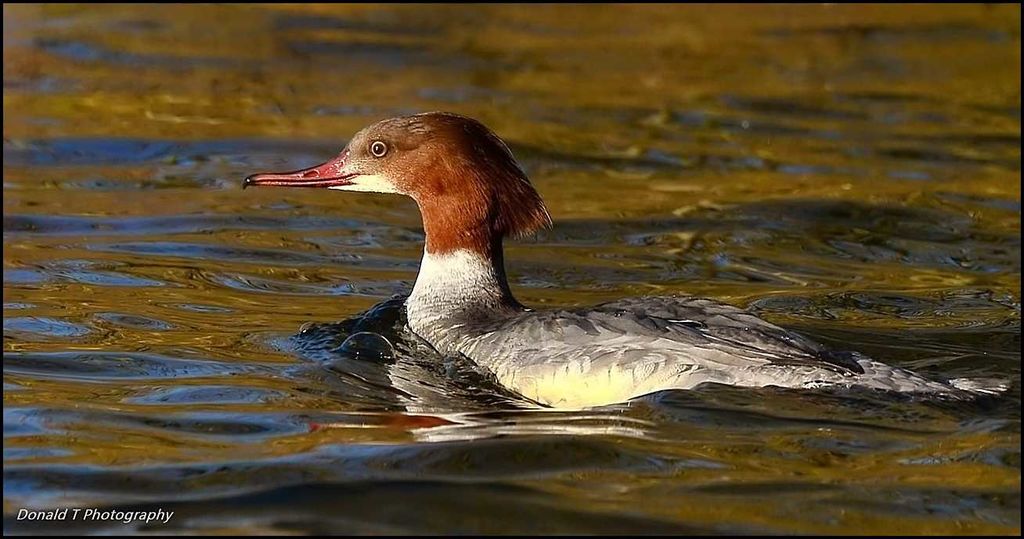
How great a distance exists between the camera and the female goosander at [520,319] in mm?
6395

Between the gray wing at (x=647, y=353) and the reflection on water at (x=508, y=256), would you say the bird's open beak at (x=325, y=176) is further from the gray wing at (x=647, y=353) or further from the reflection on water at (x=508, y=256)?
the gray wing at (x=647, y=353)

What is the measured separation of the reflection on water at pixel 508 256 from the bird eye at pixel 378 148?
31.0 inches

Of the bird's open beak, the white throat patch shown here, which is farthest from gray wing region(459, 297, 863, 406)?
the bird's open beak

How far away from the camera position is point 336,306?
8.55 meters

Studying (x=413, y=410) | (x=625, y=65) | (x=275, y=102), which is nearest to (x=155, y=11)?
(x=275, y=102)

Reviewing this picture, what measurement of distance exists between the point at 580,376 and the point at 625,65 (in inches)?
354

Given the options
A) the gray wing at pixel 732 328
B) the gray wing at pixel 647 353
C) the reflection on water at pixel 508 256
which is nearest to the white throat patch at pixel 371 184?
the reflection on water at pixel 508 256

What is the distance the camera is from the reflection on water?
552 centimetres

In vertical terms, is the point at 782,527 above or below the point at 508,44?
below

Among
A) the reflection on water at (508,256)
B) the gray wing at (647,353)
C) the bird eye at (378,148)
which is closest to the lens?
the reflection on water at (508,256)

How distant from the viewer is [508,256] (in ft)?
32.2

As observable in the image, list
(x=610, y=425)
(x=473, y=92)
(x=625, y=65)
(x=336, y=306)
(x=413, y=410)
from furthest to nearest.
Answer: (x=625, y=65)
(x=473, y=92)
(x=336, y=306)
(x=413, y=410)
(x=610, y=425)

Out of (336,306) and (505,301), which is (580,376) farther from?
(336,306)

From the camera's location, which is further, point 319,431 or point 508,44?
point 508,44
